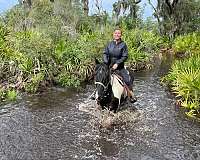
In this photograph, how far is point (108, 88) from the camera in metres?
12.0

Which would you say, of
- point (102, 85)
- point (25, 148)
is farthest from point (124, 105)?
point (25, 148)

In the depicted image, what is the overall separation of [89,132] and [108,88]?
148 cm

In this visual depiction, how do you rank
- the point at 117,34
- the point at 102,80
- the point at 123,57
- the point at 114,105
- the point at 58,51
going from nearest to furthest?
the point at 102,80 → the point at 114,105 → the point at 117,34 → the point at 123,57 → the point at 58,51

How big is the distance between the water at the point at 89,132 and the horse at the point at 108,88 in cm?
53

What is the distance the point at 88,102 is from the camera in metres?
14.8

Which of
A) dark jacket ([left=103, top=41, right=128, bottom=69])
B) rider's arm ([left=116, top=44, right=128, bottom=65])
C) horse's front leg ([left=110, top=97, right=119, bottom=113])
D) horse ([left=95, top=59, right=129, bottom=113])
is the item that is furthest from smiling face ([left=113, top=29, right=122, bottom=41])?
horse's front leg ([left=110, top=97, right=119, bottom=113])

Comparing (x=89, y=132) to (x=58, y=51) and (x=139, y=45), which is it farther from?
(x=139, y=45)

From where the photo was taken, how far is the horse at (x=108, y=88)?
11.6m

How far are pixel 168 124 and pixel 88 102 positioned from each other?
346 cm

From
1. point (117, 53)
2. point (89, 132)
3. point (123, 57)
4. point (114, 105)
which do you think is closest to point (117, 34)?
point (117, 53)

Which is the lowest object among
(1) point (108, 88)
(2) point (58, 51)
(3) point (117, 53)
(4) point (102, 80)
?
(1) point (108, 88)

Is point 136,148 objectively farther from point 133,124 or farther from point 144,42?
point 144,42

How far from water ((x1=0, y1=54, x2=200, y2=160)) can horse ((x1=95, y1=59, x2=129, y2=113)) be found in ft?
1.75

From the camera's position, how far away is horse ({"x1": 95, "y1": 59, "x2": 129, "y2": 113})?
11.6 metres
